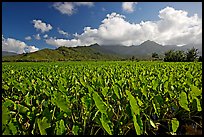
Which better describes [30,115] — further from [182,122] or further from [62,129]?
[182,122]

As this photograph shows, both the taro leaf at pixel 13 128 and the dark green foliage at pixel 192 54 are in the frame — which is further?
the dark green foliage at pixel 192 54

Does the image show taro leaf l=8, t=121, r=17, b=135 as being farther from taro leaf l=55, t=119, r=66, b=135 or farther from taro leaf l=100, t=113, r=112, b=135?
taro leaf l=100, t=113, r=112, b=135

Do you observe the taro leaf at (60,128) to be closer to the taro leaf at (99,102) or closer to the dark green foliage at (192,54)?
the taro leaf at (99,102)

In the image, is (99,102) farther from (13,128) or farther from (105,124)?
(13,128)

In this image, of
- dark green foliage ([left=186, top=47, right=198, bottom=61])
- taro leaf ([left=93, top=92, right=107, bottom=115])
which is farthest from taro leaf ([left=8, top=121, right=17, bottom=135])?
dark green foliage ([left=186, top=47, right=198, bottom=61])

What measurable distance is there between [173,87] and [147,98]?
1.88 ft

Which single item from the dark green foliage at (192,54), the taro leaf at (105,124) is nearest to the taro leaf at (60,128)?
the taro leaf at (105,124)

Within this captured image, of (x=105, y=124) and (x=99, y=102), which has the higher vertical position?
(x=99, y=102)

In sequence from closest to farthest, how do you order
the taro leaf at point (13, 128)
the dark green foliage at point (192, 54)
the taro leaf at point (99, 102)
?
the taro leaf at point (13, 128)
the taro leaf at point (99, 102)
the dark green foliage at point (192, 54)

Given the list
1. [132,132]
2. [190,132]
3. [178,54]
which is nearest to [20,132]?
[132,132]

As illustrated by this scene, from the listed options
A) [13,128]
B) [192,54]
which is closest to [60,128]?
[13,128]

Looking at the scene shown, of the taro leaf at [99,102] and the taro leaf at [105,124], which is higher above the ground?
the taro leaf at [99,102]

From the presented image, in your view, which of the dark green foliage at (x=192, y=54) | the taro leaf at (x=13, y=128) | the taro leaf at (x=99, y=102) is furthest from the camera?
the dark green foliage at (x=192, y=54)

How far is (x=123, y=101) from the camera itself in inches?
115
